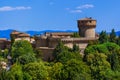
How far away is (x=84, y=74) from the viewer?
139 feet

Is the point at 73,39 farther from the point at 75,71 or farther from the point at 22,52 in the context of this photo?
the point at 75,71

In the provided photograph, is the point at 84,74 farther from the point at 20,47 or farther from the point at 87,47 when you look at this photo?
the point at 20,47

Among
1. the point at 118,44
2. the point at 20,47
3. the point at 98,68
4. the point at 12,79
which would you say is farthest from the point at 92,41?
the point at 12,79

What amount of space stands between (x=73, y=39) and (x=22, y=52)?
545 centimetres

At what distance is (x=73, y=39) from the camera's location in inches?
2301

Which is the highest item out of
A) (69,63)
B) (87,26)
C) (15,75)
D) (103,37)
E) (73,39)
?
(87,26)

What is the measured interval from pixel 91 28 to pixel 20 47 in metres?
8.04

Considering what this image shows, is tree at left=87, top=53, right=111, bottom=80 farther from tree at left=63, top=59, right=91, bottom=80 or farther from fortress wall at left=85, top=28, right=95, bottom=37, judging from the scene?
fortress wall at left=85, top=28, right=95, bottom=37

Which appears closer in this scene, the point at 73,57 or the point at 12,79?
the point at 12,79

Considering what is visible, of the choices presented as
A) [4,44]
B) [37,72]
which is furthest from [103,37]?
[37,72]

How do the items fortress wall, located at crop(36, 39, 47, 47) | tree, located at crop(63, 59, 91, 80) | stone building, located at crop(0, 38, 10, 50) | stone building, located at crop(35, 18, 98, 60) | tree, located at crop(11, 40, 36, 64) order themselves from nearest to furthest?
tree, located at crop(63, 59, 91, 80), tree, located at crop(11, 40, 36, 64), stone building, located at crop(35, 18, 98, 60), fortress wall, located at crop(36, 39, 47, 47), stone building, located at crop(0, 38, 10, 50)

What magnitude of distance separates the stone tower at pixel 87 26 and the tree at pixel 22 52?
6.13m

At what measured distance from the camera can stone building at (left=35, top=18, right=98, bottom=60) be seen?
5581cm

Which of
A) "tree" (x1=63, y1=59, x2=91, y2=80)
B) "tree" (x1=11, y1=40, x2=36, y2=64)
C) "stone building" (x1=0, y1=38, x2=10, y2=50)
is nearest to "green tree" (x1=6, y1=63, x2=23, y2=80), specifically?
"tree" (x1=63, y1=59, x2=91, y2=80)
